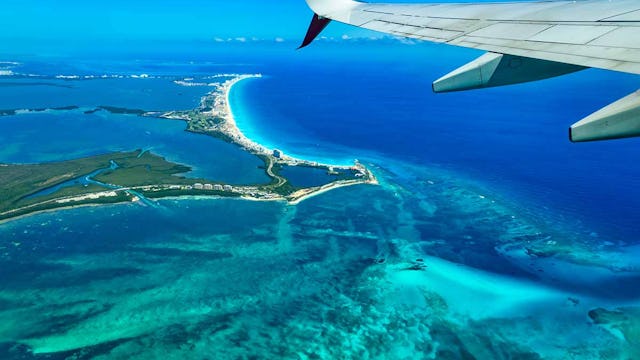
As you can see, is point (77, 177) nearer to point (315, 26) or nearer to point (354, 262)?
point (354, 262)

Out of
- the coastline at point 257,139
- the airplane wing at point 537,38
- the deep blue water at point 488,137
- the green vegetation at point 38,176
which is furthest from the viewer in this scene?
the coastline at point 257,139

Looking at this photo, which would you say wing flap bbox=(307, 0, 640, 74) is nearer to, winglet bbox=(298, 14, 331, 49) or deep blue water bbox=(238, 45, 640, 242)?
winglet bbox=(298, 14, 331, 49)

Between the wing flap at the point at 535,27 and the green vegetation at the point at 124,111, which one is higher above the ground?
the green vegetation at the point at 124,111

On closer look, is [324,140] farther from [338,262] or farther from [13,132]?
[13,132]

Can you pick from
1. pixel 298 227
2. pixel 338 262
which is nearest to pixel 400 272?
pixel 338 262

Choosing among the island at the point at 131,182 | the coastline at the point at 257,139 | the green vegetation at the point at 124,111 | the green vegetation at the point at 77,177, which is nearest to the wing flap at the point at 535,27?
the island at the point at 131,182

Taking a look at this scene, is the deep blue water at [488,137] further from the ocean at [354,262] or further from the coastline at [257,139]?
the coastline at [257,139]

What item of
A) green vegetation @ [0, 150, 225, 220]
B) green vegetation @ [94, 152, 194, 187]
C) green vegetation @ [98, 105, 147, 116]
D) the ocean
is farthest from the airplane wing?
green vegetation @ [98, 105, 147, 116]
